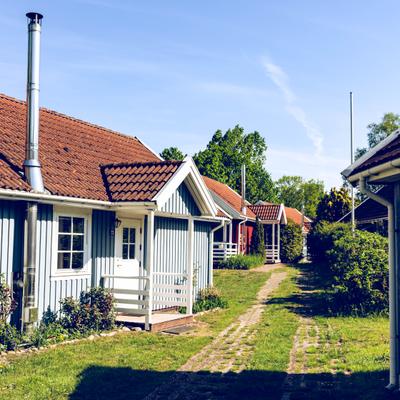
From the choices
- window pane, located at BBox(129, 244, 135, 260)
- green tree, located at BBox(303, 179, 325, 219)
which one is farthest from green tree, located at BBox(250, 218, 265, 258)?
green tree, located at BBox(303, 179, 325, 219)

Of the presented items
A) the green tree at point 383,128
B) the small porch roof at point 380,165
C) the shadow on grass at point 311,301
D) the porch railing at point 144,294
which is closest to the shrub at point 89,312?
the porch railing at point 144,294

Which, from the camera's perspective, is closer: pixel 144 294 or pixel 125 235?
pixel 144 294

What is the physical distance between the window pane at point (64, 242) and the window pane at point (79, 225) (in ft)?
0.93

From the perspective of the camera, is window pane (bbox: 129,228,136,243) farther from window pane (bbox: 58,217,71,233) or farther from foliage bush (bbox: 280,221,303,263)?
foliage bush (bbox: 280,221,303,263)

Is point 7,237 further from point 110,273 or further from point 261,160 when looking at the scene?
point 261,160

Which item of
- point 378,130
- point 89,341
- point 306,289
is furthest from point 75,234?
point 378,130

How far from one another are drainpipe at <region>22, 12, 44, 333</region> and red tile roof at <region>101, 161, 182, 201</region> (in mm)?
2204

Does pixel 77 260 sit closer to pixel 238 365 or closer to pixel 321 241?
pixel 238 365

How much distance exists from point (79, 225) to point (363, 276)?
303 inches

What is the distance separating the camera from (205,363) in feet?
28.8

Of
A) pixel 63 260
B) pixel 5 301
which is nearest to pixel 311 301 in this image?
pixel 63 260

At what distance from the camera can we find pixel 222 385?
743 centimetres

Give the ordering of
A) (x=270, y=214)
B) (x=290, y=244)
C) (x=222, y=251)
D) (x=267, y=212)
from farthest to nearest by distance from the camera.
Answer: (x=267, y=212) → (x=290, y=244) → (x=270, y=214) → (x=222, y=251)

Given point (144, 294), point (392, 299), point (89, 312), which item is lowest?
point (89, 312)
